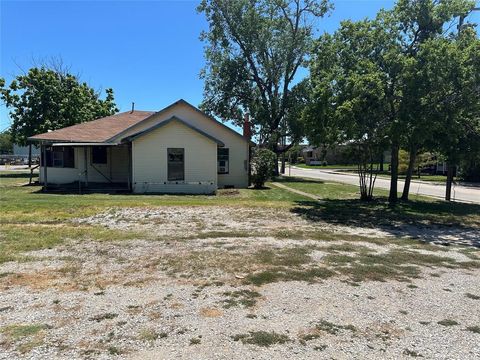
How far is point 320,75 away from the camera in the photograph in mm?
15656

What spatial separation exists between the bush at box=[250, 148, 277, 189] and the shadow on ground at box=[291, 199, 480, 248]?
22.7 feet

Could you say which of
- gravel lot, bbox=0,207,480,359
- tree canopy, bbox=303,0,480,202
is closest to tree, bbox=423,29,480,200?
tree canopy, bbox=303,0,480,202

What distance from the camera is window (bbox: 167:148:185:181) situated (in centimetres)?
1927

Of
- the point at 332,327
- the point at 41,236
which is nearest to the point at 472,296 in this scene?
the point at 332,327

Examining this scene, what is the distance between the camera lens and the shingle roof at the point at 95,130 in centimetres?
2028

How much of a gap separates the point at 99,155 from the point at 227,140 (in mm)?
7396

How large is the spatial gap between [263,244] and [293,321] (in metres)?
3.77

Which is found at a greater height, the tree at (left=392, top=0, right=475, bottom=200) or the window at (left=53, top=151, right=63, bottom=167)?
the tree at (left=392, top=0, right=475, bottom=200)

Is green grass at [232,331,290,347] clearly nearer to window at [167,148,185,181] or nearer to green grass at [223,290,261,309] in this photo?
green grass at [223,290,261,309]

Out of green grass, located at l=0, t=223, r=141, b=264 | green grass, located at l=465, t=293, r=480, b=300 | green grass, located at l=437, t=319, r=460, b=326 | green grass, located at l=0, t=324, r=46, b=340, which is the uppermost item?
green grass, located at l=0, t=223, r=141, b=264

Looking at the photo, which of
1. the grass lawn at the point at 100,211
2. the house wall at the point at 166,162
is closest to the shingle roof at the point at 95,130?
the house wall at the point at 166,162

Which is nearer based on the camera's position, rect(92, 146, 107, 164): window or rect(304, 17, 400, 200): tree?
rect(304, 17, 400, 200): tree

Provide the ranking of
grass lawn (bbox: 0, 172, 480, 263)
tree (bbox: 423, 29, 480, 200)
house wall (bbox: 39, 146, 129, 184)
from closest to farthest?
1. grass lawn (bbox: 0, 172, 480, 263)
2. tree (bbox: 423, 29, 480, 200)
3. house wall (bbox: 39, 146, 129, 184)

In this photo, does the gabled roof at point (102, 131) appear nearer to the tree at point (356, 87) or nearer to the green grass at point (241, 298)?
the tree at point (356, 87)
